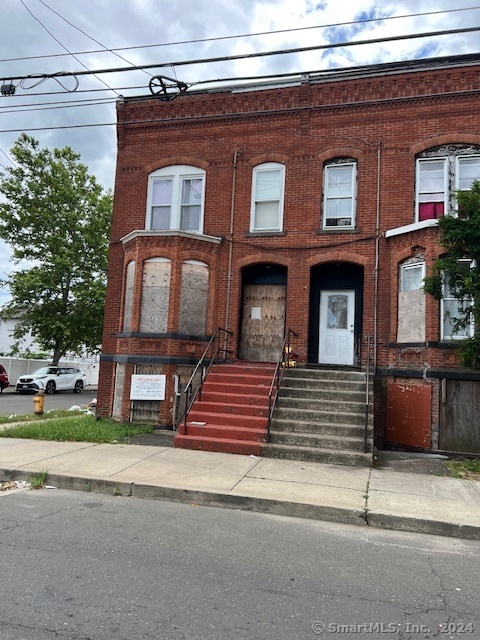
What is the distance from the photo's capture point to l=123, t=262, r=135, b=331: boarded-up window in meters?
12.3

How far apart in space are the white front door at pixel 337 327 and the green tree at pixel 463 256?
3.77 meters

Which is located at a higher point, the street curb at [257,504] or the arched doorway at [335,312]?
the arched doorway at [335,312]

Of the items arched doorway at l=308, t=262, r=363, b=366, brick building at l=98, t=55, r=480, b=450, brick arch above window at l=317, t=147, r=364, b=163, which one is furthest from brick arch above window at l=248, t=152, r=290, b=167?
arched doorway at l=308, t=262, r=363, b=366

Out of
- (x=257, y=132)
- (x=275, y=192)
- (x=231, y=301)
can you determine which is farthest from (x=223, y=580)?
(x=257, y=132)

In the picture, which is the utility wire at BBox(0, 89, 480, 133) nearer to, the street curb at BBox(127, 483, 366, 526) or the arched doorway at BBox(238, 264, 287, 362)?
the arched doorway at BBox(238, 264, 287, 362)

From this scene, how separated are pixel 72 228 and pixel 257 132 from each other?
19.1 meters

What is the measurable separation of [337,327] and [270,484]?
6.31 meters

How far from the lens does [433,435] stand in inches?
391

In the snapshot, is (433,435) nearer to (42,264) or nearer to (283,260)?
(283,260)

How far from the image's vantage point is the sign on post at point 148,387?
11.5 m

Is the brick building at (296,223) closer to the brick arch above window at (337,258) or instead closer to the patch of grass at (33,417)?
the brick arch above window at (337,258)

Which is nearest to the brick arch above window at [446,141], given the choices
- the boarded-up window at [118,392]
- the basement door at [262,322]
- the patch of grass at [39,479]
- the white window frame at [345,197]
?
the white window frame at [345,197]

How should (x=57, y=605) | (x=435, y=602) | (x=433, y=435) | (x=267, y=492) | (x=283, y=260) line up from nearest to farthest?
(x=57, y=605) < (x=435, y=602) < (x=267, y=492) < (x=433, y=435) < (x=283, y=260)

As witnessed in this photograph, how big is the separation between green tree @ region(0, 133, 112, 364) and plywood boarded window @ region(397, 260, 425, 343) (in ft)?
66.6
